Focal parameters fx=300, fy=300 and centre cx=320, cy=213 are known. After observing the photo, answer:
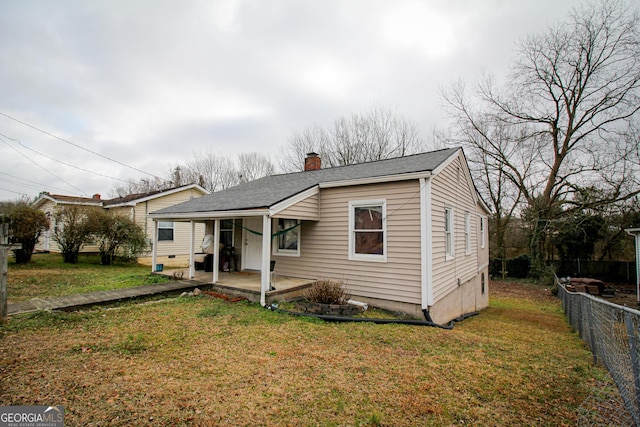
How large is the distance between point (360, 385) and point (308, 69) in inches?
526

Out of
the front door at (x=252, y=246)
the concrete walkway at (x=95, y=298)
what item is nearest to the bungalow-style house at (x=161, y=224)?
the front door at (x=252, y=246)

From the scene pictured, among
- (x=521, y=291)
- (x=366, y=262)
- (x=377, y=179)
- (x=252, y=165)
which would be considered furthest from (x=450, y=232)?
(x=252, y=165)

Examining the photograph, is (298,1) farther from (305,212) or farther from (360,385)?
(360,385)

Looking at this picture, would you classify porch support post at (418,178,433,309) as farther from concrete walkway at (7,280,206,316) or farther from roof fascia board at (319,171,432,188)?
concrete walkway at (7,280,206,316)

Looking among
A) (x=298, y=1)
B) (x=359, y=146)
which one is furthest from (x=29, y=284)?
(x=359, y=146)

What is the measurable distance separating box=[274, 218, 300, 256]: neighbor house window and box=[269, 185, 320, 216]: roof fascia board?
1185mm

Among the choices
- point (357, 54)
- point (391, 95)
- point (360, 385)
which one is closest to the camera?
point (360, 385)

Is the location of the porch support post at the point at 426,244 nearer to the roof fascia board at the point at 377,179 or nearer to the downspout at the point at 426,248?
the downspout at the point at 426,248

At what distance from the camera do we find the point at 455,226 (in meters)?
9.63

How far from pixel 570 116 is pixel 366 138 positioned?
1332 cm

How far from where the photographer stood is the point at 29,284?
8930 mm

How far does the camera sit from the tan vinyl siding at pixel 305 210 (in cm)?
779

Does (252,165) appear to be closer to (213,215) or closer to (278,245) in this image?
(278,245)

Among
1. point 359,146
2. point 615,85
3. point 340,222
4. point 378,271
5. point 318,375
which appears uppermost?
point 615,85
